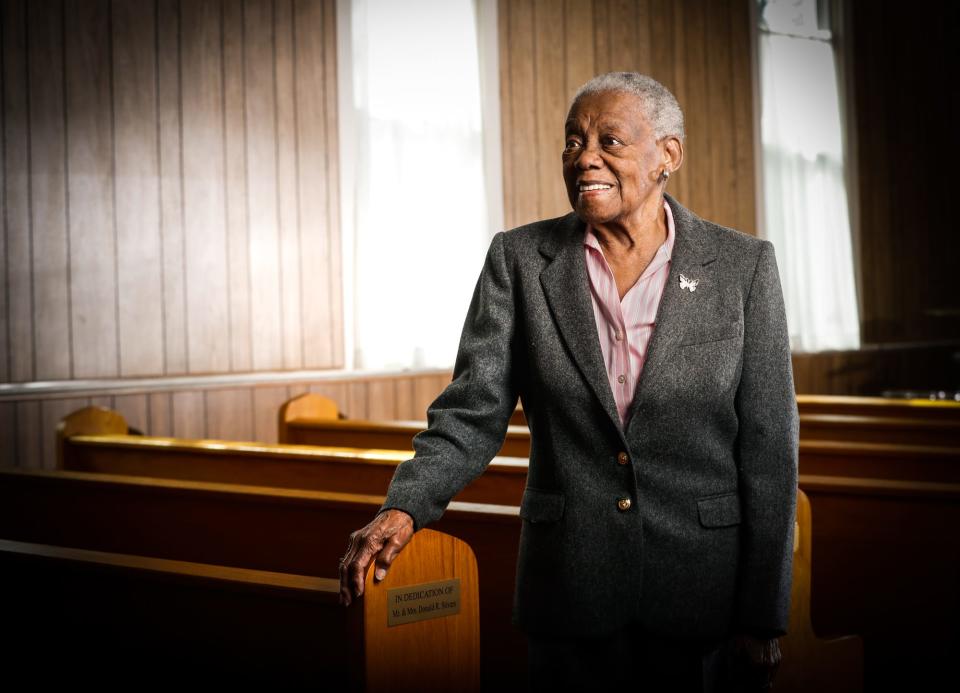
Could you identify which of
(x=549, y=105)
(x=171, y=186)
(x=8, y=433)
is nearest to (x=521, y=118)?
(x=549, y=105)

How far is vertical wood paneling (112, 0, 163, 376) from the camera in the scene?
4270mm

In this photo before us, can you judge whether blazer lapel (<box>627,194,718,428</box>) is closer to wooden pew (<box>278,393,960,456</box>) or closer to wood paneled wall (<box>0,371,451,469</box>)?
wooden pew (<box>278,393,960,456</box>)

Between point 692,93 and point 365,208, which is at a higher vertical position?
point 692,93

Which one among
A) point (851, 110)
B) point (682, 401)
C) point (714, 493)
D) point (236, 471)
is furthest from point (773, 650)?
point (851, 110)

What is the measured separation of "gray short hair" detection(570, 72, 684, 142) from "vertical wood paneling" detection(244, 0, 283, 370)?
11.8ft

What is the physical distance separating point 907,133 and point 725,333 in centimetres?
756

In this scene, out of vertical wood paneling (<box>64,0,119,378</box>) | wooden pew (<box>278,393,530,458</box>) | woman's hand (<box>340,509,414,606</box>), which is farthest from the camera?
vertical wood paneling (<box>64,0,119,378</box>)

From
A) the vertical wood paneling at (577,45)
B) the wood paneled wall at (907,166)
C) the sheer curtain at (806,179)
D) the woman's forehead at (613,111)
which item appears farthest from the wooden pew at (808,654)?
the wood paneled wall at (907,166)

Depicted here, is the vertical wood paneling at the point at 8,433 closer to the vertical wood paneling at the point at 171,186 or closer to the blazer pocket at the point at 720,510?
the vertical wood paneling at the point at 171,186

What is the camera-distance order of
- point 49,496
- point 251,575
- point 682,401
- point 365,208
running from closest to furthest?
point 682,401 < point 251,575 < point 49,496 < point 365,208

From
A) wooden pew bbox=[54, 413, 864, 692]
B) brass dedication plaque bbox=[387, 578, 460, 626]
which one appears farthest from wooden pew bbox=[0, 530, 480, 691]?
wooden pew bbox=[54, 413, 864, 692]

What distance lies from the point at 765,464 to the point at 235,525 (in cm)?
146

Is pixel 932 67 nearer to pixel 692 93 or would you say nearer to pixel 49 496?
pixel 692 93

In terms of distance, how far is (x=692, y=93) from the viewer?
6.62 m
